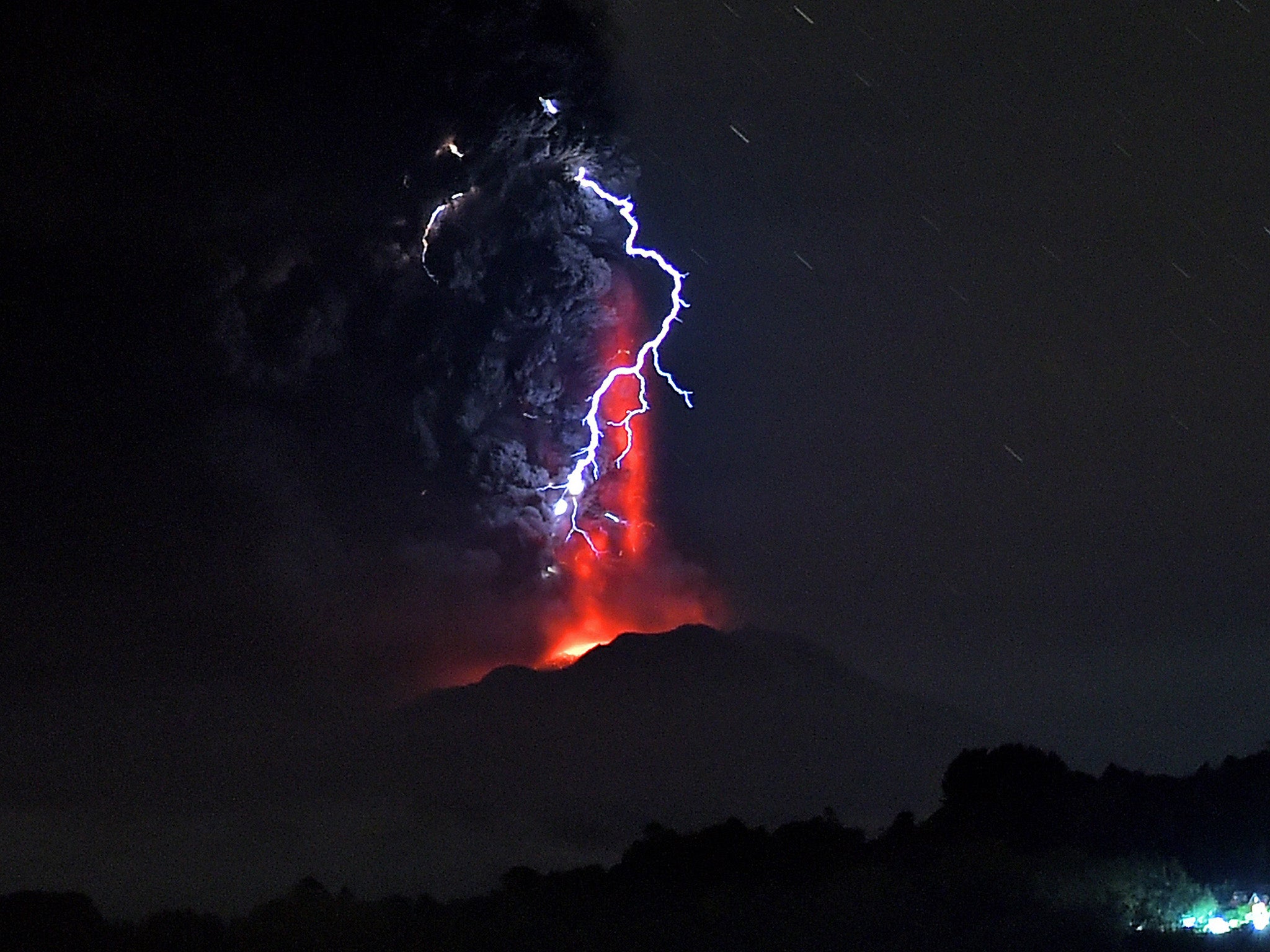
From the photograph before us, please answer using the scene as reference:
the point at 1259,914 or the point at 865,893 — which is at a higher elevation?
the point at 865,893

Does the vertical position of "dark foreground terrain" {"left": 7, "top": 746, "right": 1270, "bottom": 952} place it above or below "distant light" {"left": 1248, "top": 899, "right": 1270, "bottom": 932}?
above

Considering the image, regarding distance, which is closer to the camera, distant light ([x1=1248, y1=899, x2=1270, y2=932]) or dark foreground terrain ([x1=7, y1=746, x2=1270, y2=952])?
dark foreground terrain ([x1=7, y1=746, x2=1270, y2=952])

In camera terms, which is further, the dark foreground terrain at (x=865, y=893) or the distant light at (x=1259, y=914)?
the distant light at (x=1259, y=914)

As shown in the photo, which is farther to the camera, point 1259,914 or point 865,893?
point 1259,914
